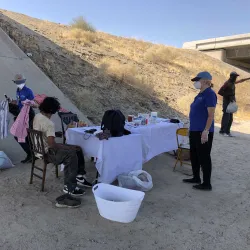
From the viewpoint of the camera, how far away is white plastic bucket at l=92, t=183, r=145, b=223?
3232 millimetres

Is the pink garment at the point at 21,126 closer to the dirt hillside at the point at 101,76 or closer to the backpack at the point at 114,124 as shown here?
the backpack at the point at 114,124

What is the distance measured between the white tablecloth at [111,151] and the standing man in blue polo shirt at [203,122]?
86 cm

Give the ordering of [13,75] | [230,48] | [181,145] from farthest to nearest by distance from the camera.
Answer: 1. [230,48]
2. [13,75]
3. [181,145]

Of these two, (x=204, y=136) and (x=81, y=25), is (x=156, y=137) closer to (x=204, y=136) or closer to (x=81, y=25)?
(x=204, y=136)

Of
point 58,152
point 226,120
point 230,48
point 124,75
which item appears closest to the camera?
point 58,152

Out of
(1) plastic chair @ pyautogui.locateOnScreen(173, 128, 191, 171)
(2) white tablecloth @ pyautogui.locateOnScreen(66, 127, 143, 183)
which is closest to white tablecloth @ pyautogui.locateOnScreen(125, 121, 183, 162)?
(1) plastic chair @ pyautogui.locateOnScreen(173, 128, 191, 171)

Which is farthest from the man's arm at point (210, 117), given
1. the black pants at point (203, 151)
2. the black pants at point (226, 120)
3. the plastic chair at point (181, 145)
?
the black pants at point (226, 120)

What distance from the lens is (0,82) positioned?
6895 mm

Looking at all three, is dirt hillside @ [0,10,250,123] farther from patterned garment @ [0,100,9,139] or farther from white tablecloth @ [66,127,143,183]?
white tablecloth @ [66,127,143,183]

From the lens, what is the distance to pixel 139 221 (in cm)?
351

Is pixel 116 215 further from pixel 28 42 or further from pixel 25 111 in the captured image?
pixel 28 42

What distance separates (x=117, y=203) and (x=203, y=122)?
1.91 m

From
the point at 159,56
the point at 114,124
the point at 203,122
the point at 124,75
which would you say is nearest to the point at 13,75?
the point at 114,124

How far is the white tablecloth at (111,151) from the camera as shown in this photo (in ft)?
13.4
